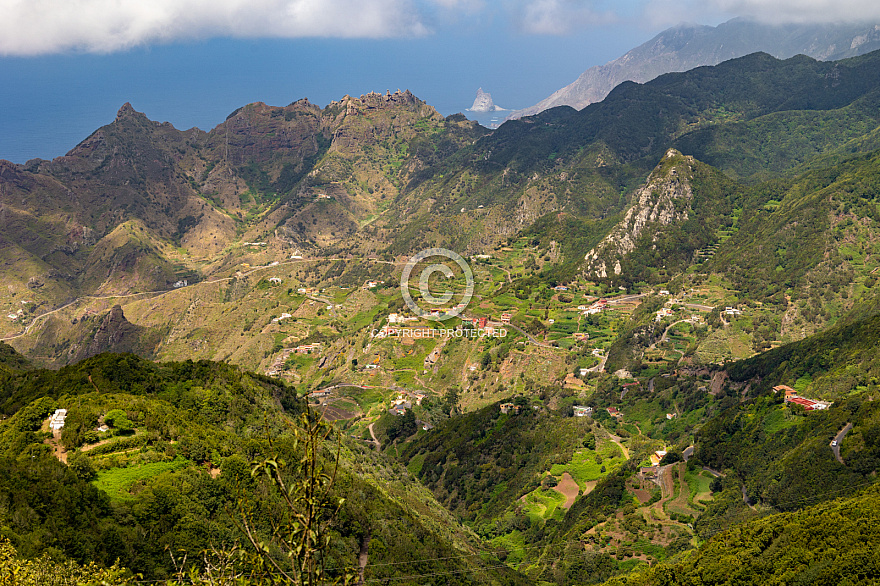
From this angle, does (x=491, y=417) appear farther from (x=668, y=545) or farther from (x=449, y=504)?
(x=668, y=545)

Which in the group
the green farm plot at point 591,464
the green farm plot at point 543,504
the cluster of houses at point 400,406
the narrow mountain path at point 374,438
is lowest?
the green farm plot at point 543,504

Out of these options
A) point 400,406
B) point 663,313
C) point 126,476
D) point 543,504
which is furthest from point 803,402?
point 126,476

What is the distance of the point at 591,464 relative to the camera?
75625 millimetres

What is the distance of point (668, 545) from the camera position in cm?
5350

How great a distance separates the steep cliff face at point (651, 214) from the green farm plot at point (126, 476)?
4967 inches

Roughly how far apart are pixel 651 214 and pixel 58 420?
14692 cm

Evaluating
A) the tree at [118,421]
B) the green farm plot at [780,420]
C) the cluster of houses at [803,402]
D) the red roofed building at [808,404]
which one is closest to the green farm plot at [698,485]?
the green farm plot at [780,420]

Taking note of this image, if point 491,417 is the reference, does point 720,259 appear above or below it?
above

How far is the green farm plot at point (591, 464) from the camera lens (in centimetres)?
7281

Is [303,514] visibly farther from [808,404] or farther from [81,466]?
[808,404]

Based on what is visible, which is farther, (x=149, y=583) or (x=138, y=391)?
(x=138, y=391)

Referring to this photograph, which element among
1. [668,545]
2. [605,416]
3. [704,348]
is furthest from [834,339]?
[668,545]

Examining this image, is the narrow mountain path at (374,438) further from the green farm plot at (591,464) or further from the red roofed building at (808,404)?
the red roofed building at (808,404)

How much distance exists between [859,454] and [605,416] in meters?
46.2
